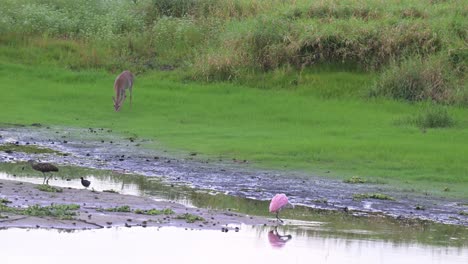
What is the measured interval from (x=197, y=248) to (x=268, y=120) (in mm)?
11577

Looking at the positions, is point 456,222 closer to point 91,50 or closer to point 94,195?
point 94,195

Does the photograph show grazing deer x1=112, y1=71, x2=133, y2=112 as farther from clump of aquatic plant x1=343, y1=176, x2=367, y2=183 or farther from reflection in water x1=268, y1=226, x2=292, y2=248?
reflection in water x1=268, y1=226, x2=292, y2=248

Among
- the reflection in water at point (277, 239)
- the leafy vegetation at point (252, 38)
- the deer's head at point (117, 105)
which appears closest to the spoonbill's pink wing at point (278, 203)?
the reflection in water at point (277, 239)

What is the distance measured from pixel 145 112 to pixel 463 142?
791 centimetres

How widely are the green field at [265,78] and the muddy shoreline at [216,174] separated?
2.02 feet

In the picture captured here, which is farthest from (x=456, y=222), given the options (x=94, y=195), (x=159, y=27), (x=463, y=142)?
(x=159, y=27)

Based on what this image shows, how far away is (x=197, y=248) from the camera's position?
1141 cm

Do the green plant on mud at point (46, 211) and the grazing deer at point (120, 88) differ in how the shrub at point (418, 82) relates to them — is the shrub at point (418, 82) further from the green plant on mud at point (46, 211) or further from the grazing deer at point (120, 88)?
the green plant on mud at point (46, 211)

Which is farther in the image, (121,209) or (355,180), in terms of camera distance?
(355,180)

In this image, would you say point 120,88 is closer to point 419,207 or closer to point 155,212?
point 419,207

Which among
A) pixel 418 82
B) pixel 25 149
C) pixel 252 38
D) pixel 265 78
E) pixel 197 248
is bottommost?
pixel 197 248

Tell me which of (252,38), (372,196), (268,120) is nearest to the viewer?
(372,196)

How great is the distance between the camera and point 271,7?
3005 centimetres

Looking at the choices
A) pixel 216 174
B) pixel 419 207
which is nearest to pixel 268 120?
pixel 216 174
